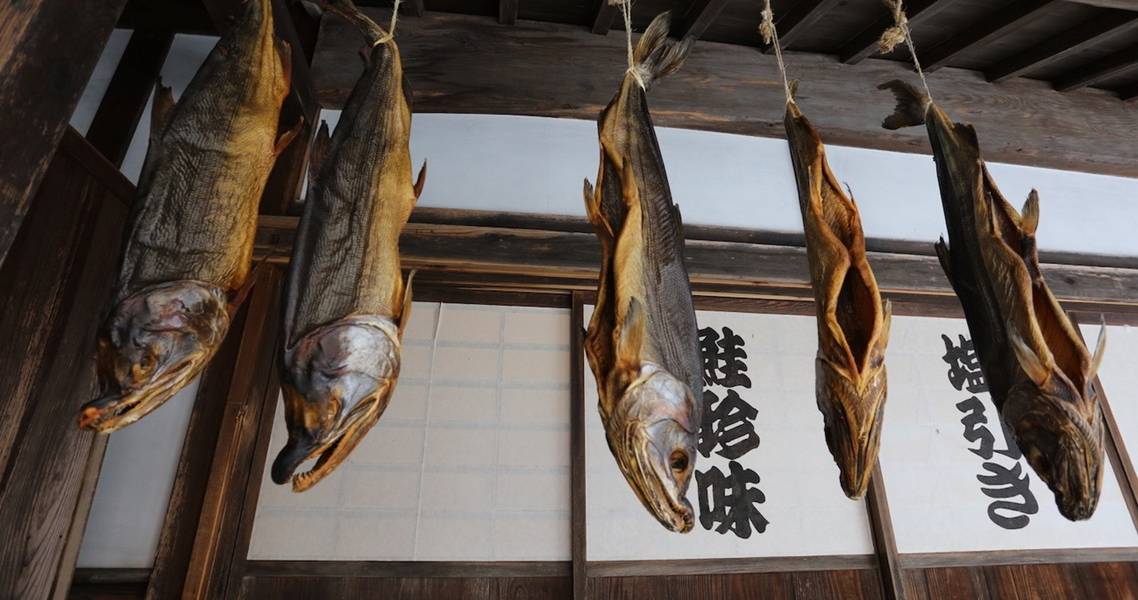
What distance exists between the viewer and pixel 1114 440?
3.34m

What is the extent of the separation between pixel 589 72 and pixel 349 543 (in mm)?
3019

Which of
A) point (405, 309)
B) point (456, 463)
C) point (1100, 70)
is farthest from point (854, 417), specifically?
point (1100, 70)

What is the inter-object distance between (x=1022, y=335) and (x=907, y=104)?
1.23 metres

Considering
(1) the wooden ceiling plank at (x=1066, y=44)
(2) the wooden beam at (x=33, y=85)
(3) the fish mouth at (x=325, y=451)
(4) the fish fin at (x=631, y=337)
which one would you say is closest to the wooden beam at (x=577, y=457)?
(4) the fish fin at (x=631, y=337)

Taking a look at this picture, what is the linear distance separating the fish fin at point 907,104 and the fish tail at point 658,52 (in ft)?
2.97

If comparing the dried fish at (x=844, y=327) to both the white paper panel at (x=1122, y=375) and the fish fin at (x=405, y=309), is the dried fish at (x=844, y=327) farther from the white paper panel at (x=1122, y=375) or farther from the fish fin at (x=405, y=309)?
the white paper panel at (x=1122, y=375)

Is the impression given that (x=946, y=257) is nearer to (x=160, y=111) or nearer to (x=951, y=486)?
(x=951, y=486)

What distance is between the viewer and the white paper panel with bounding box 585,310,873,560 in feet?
9.32

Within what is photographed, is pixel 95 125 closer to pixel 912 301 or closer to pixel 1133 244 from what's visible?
pixel 912 301

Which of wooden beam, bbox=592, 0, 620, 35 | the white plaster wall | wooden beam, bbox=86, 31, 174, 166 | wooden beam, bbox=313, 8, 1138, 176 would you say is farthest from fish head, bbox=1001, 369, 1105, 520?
wooden beam, bbox=86, 31, 174, 166

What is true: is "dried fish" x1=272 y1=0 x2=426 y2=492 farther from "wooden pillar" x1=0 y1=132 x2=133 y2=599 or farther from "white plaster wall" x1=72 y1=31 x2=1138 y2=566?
"white plaster wall" x1=72 y1=31 x2=1138 y2=566

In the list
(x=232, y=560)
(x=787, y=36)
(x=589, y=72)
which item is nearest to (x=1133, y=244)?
(x=787, y=36)

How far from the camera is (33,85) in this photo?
1.25 m

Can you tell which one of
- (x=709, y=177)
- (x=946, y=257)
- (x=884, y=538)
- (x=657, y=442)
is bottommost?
(x=884, y=538)
